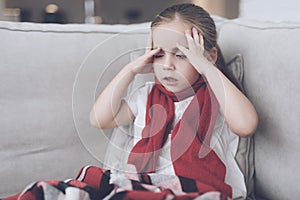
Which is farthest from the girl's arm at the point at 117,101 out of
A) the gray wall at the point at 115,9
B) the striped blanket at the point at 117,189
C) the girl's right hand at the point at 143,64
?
the gray wall at the point at 115,9

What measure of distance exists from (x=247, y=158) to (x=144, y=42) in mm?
401

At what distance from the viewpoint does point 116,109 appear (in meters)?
1.12

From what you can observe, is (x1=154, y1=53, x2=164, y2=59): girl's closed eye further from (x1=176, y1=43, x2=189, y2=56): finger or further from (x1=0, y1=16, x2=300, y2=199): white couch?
(x1=0, y1=16, x2=300, y2=199): white couch

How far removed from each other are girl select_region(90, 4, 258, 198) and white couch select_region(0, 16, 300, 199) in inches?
3.1

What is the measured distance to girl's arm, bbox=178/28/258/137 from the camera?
3.40 ft

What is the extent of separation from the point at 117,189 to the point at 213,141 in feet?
1.05

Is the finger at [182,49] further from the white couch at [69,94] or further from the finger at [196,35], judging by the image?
the white couch at [69,94]

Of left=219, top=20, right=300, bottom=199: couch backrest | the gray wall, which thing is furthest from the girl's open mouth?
the gray wall

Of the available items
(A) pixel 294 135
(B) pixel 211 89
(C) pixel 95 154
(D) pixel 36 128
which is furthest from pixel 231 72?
(D) pixel 36 128

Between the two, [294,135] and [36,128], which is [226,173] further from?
[36,128]

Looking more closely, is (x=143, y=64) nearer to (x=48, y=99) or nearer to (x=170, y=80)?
(x=170, y=80)

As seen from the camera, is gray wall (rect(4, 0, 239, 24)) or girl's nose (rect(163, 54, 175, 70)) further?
gray wall (rect(4, 0, 239, 24))

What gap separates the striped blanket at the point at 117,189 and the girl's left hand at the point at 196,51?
0.27 meters

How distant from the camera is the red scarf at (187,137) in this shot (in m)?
1.03
